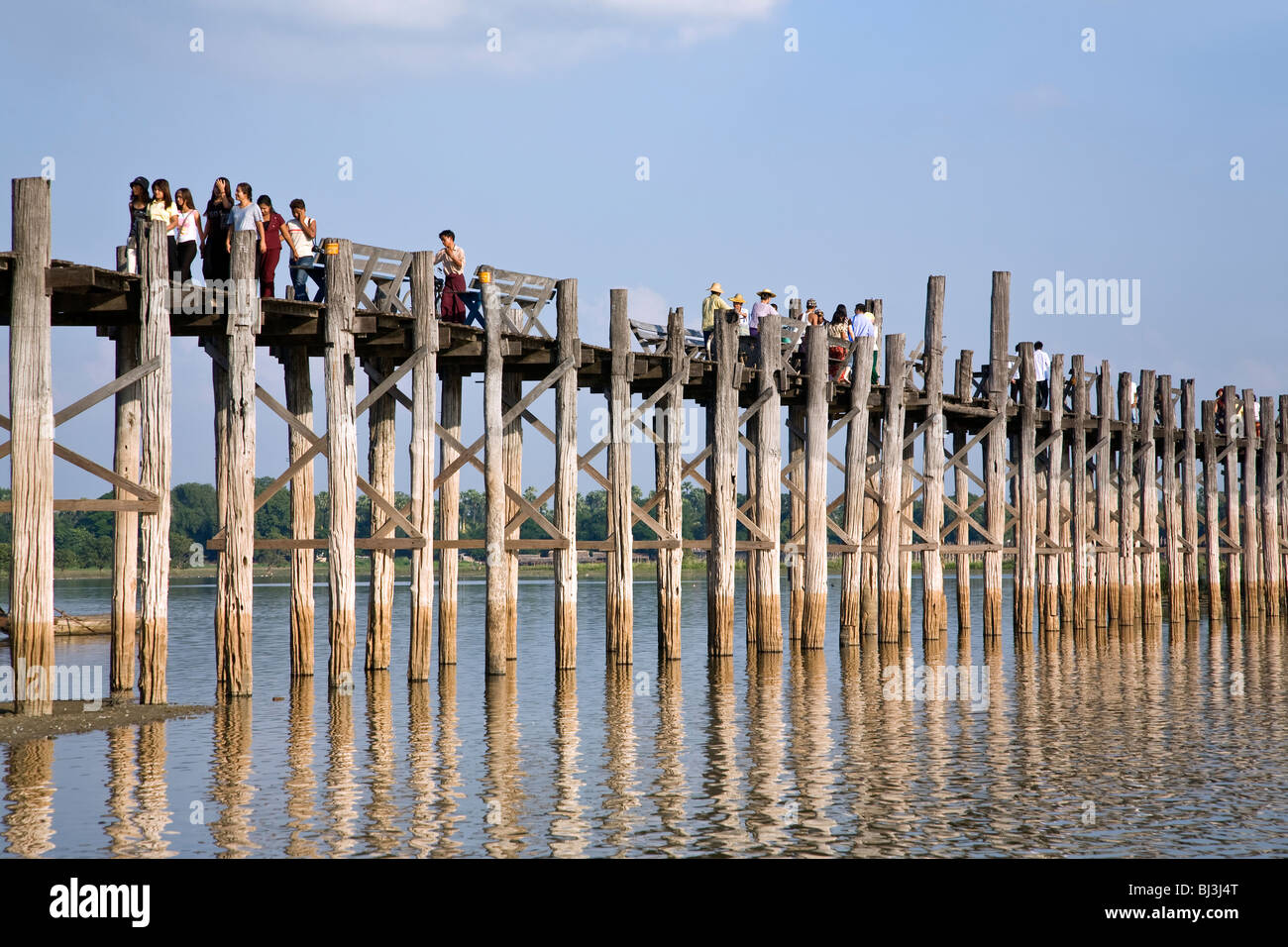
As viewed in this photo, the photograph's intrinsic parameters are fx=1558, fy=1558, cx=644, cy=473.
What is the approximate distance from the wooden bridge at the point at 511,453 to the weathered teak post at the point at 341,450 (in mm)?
31

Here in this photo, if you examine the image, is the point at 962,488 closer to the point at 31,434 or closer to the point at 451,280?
the point at 451,280

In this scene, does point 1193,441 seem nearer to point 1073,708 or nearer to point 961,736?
A: point 1073,708

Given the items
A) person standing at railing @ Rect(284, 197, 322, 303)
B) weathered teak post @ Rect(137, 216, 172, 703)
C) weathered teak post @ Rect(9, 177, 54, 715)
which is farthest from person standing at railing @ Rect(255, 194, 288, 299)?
weathered teak post @ Rect(9, 177, 54, 715)

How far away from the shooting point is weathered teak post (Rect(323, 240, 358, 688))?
16.8 metres

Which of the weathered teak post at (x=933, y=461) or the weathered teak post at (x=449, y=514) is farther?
the weathered teak post at (x=933, y=461)

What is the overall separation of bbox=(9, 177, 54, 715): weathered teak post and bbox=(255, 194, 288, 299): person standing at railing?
3482 mm

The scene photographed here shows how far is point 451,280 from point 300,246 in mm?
2195

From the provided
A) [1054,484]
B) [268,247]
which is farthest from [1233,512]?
[268,247]

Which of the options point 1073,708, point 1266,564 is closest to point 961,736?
point 1073,708

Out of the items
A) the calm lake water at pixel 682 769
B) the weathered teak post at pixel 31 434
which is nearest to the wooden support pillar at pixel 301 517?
the calm lake water at pixel 682 769

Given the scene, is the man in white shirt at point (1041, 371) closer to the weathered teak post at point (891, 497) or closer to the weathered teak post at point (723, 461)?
the weathered teak post at point (891, 497)

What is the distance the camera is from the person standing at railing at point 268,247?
1672 cm

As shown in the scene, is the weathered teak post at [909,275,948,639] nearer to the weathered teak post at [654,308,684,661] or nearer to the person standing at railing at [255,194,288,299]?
the weathered teak post at [654,308,684,661]

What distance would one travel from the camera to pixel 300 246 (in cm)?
1708
